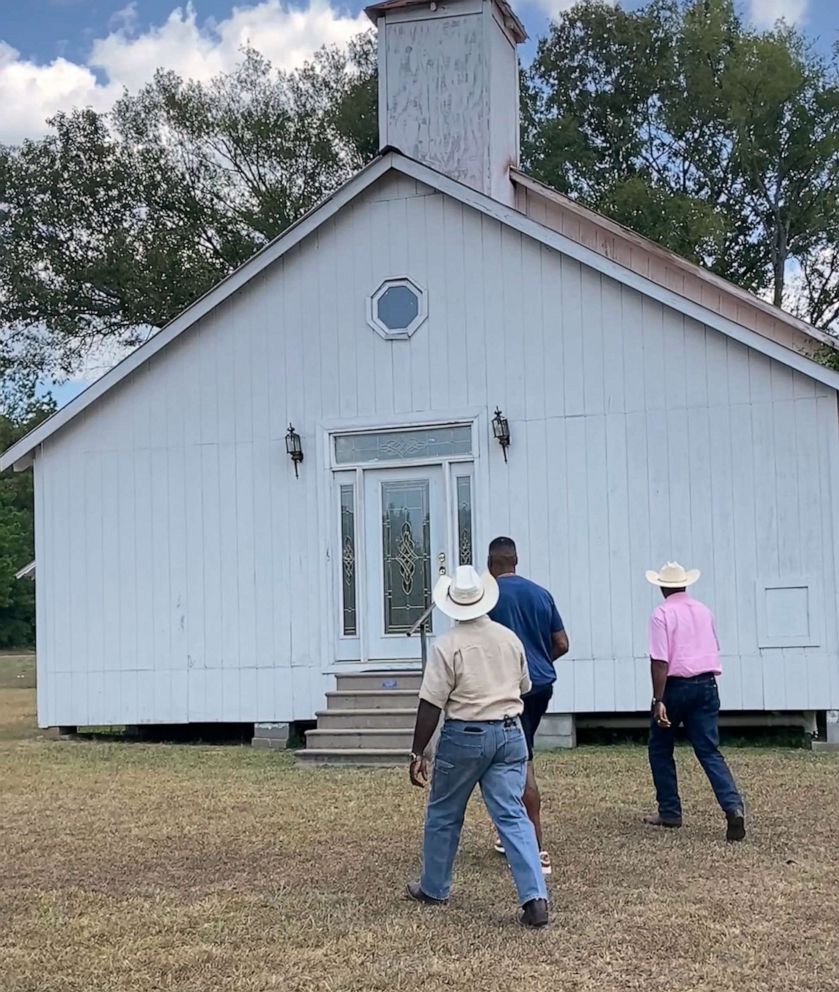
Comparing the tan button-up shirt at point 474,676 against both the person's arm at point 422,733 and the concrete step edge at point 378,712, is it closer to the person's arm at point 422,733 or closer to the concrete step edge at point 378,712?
the person's arm at point 422,733

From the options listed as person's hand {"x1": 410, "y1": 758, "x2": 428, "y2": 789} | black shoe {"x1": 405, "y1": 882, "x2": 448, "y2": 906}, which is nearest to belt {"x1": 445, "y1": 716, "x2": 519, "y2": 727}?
person's hand {"x1": 410, "y1": 758, "x2": 428, "y2": 789}

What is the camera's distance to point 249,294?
44.6 feet

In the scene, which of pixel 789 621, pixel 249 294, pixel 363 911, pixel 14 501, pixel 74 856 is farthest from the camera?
pixel 14 501

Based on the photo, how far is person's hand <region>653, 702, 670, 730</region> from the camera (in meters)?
7.66

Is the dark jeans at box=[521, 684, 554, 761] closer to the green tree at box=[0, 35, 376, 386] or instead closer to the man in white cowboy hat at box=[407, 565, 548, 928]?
the man in white cowboy hat at box=[407, 565, 548, 928]

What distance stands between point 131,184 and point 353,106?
5.21m

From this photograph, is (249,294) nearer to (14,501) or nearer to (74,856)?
(74,856)

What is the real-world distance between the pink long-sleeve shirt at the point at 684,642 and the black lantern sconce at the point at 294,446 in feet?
20.0

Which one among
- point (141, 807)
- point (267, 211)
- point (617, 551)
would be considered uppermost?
point (267, 211)

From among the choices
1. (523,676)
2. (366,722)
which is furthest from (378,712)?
(523,676)

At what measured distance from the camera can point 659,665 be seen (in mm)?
7730

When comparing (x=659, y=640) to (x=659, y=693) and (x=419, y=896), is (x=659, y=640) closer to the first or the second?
(x=659, y=693)

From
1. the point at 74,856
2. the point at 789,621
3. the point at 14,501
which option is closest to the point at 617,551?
the point at 789,621

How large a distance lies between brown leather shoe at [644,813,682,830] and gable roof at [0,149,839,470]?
5167 millimetres
